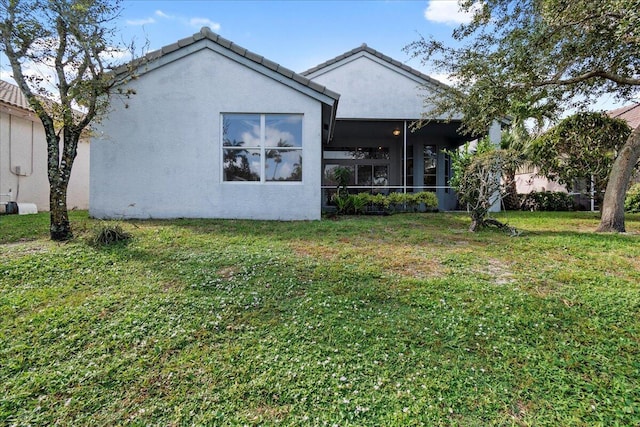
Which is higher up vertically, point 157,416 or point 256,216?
point 256,216

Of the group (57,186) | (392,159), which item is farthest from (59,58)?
(392,159)

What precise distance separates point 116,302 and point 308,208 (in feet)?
18.3

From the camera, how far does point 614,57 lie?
7.05m

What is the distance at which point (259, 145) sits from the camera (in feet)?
28.3

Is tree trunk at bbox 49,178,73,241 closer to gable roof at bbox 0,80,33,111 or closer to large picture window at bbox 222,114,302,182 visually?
large picture window at bbox 222,114,302,182

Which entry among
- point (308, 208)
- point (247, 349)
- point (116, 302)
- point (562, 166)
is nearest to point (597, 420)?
point (247, 349)

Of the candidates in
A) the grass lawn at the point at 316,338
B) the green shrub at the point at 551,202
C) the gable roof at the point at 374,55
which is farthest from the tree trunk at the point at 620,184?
the green shrub at the point at 551,202

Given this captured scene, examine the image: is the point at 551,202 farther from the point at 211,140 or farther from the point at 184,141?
the point at 184,141

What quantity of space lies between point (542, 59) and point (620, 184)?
10.8 ft

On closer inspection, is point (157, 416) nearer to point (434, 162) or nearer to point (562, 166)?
point (562, 166)

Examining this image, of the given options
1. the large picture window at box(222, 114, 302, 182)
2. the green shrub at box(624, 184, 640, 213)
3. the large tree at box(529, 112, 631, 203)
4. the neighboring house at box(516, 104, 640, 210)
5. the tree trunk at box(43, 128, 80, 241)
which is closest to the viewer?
the tree trunk at box(43, 128, 80, 241)

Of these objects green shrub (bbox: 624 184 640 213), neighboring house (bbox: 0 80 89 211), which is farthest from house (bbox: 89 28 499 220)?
green shrub (bbox: 624 184 640 213)

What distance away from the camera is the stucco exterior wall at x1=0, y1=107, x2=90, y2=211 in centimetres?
1041

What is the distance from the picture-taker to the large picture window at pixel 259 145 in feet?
28.3
